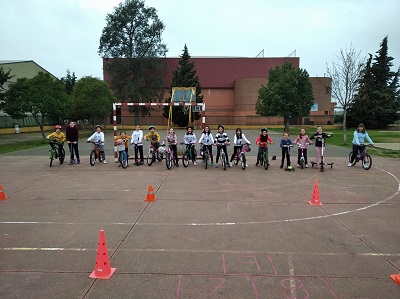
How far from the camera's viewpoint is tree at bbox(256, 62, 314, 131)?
3872cm

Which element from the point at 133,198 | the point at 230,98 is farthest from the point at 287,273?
the point at 230,98

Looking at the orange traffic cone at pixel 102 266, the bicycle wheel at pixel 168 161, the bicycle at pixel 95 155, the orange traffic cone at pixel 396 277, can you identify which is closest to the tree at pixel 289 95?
the bicycle wheel at pixel 168 161

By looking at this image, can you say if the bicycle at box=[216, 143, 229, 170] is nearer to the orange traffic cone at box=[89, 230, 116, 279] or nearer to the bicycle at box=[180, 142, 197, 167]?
the bicycle at box=[180, 142, 197, 167]

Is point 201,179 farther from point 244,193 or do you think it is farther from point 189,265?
point 189,265

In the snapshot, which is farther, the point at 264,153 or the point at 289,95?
the point at 289,95

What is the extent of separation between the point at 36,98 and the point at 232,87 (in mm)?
40584

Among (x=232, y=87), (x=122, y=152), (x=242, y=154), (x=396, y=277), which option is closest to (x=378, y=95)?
(x=232, y=87)

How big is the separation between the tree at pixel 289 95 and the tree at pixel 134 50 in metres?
19.0

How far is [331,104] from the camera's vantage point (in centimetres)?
5925

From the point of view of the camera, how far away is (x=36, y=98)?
76.7 ft

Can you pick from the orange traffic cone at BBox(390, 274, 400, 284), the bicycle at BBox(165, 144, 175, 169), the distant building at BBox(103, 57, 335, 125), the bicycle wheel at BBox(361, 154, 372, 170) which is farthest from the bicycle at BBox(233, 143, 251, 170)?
the distant building at BBox(103, 57, 335, 125)

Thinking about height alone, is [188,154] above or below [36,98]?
below

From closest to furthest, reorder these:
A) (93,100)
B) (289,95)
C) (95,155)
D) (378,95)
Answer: (95,155) < (93,100) < (289,95) < (378,95)

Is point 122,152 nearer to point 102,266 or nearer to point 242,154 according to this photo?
point 242,154
